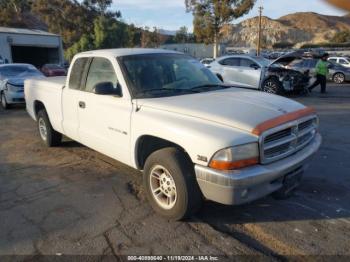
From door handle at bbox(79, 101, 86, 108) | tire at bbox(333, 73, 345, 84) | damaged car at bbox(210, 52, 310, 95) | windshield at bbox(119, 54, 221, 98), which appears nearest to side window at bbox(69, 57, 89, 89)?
door handle at bbox(79, 101, 86, 108)

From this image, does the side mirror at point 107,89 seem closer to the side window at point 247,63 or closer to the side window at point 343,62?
the side window at point 247,63

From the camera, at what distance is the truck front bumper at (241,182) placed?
3207 millimetres

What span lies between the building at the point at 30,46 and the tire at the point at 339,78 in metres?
28.1

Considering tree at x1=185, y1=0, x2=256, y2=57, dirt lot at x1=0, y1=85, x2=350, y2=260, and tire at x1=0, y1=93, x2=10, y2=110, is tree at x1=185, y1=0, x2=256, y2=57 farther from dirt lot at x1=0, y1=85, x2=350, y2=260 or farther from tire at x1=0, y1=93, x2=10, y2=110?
dirt lot at x1=0, y1=85, x2=350, y2=260

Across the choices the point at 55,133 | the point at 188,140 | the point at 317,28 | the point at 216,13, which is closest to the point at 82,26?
the point at 216,13

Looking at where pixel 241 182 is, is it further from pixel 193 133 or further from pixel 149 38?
pixel 149 38

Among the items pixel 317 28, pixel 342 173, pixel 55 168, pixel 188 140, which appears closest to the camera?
pixel 188 140

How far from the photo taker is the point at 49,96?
6.18m

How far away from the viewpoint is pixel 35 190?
190 inches

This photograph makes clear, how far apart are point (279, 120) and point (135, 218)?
1.85 meters

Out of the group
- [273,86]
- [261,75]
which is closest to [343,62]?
[273,86]

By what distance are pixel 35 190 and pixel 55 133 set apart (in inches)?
82.0

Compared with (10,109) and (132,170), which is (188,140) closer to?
(132,170)

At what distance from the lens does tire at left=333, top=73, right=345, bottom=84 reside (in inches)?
828
